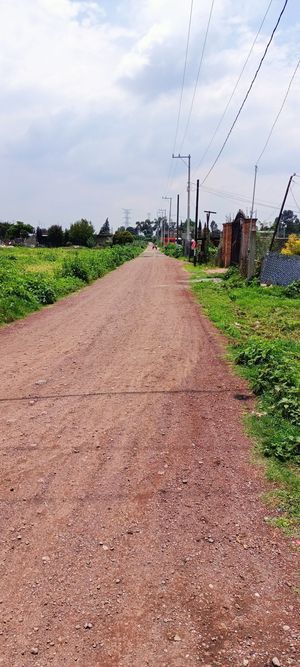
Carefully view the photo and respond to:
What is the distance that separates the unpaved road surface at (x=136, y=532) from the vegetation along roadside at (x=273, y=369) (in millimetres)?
190

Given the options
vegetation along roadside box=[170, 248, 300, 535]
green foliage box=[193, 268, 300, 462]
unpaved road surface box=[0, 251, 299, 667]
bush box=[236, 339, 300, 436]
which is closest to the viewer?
unpaved road surface box=[0, 251, 299, 667]

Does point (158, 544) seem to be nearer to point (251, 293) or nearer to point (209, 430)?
point (209, 430)

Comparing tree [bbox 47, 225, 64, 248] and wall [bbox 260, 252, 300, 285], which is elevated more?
tree [bbox 47, 225, 64, 248]

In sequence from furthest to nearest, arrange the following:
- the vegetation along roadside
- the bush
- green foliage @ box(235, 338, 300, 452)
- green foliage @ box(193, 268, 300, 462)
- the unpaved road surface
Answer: the bush
green foliage @ box(193, 268, 300, 462)
green foliage @ box(235, 338, 300, 452)
the vegetation along roadside
the unpaved road surface

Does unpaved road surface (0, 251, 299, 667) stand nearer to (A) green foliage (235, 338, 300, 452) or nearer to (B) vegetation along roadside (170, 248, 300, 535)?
(B) vegetation along roadside (170, 248, 300, 535)

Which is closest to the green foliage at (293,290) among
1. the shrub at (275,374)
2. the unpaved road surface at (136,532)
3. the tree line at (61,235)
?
the shrub at (275,374)

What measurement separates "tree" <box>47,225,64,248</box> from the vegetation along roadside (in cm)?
8001

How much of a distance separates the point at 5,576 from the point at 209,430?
2.66 meters

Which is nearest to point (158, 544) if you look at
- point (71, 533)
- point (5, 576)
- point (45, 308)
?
point (71, 533)

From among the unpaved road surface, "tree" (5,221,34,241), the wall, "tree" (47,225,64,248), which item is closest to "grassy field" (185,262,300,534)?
the unpaved road surface

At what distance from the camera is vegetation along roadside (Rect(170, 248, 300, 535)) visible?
395 cm

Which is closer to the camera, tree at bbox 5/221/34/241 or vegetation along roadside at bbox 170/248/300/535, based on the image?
vegetation along roadside at bbox 170/248/300/535

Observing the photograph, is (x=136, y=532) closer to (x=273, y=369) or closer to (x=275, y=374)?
(x=275, y=374)

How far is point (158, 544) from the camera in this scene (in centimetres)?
322
